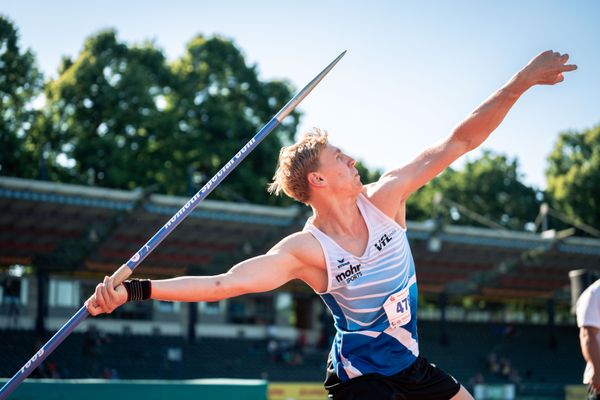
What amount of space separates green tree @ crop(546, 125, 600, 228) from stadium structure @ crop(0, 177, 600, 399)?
33.1 ft

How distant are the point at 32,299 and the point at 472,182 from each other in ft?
97.6

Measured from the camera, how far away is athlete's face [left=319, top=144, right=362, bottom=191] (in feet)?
16.5

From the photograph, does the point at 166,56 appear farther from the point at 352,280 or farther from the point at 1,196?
the point at 352,280

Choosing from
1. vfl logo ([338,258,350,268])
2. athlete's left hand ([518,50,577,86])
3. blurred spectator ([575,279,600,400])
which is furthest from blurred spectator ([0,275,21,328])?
athlete's left hand ([518,50,577,86])

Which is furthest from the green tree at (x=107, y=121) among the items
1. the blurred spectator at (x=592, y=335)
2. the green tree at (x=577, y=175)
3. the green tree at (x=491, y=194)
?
the blurred spectator at (x=592, y=335)

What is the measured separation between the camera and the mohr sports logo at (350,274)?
16.2ft

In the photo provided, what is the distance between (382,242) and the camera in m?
5.05

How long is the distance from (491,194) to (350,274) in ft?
163

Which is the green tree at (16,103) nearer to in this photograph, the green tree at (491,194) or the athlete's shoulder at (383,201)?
the green tree at (491,194)

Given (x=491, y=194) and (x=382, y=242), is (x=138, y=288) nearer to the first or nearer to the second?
(x=382, y=242)

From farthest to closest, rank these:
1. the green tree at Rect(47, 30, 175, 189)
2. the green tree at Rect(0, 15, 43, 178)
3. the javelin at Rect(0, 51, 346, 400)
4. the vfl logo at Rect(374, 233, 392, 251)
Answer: the green tree at Rect(47, 30, 175, 189) < the green tree at Rect(0, 15, 43, 178) < the vfl logo at Rect(374, 233, 392, 251) < the javelin at Rect(0, 51, 346, 400)

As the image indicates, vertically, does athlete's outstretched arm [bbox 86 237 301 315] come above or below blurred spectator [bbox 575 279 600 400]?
above

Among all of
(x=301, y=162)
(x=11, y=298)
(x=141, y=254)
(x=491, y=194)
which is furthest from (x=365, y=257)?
(x=491, y=194)

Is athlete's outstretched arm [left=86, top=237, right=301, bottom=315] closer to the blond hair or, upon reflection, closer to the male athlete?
the male athlete
